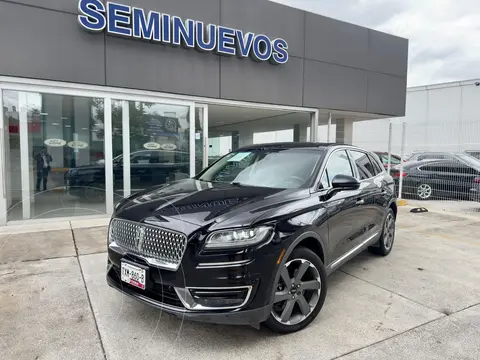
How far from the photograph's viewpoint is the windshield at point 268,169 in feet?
11.4

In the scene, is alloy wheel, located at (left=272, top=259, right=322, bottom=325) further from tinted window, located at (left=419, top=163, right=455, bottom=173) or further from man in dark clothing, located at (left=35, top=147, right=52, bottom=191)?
tinted window, located at (left=419, top=163, right=455, bottom=173)

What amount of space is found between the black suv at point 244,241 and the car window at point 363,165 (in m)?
0.61

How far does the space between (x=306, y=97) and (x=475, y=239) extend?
5693 mm

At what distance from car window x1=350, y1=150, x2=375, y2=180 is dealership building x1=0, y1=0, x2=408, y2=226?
4.78m

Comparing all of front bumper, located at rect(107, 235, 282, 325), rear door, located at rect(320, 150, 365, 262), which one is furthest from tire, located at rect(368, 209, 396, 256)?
front bumper, located at rect(107, 235, 282, 325)

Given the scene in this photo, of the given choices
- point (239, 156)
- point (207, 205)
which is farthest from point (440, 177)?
point (207, 205)

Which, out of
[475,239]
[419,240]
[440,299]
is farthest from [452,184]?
[440,299]

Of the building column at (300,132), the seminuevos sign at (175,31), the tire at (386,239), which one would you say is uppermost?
the seminuevos sign at (175,31)

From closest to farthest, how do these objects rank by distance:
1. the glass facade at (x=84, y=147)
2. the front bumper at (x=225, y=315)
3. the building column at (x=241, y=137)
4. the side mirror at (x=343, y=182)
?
the front bumper at (x=225, y=315), the side mirror at (x=343, y=182), the glass facade at (x=84, y=147), the building column at (x=241, y=137)

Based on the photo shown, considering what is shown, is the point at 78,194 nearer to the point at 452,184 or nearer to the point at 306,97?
the point at 306,97

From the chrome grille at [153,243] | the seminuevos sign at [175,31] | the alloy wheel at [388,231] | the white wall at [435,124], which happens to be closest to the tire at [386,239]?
the alloy wheel at [388,231]

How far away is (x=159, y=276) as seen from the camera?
2.57 meters

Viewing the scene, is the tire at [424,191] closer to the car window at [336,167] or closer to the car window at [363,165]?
the car window at [363,165]

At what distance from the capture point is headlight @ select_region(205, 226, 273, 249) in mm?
2473
